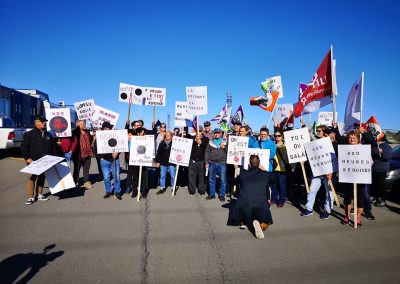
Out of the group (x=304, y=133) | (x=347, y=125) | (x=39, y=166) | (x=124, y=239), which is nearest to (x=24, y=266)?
(x=124, y=239)

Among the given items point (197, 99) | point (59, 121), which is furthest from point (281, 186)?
point (59, 121)

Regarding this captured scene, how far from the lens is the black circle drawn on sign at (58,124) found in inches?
338

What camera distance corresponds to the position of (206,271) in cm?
404

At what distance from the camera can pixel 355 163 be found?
6.11m

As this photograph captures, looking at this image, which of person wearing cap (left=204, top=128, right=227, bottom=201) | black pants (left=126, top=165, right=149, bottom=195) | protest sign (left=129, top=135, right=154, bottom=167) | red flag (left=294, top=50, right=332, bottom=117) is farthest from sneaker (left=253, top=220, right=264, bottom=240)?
red flag (left=294, top=50, right=332, bottom=117)

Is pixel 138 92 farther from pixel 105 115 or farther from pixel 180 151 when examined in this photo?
pixel 180 151

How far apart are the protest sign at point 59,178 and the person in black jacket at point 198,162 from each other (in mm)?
3228

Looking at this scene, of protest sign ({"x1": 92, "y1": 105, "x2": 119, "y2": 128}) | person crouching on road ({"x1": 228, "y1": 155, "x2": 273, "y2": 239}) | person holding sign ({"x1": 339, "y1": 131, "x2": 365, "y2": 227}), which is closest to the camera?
person crouching on road ({"x1": 228, "y1": 155, "x2": 273, "y2": 239})

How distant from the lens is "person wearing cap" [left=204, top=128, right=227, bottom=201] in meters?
8.21

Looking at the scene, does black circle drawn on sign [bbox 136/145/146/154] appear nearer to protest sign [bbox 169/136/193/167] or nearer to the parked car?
protest sign [bbox 169/136/193/167]

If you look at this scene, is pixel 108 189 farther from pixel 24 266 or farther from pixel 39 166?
pixel 24 266

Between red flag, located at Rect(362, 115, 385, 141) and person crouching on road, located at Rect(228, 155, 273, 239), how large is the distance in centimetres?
330

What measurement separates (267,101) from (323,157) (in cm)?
383

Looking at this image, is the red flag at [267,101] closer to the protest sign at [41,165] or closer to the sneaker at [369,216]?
the sneaker at [369,216]
